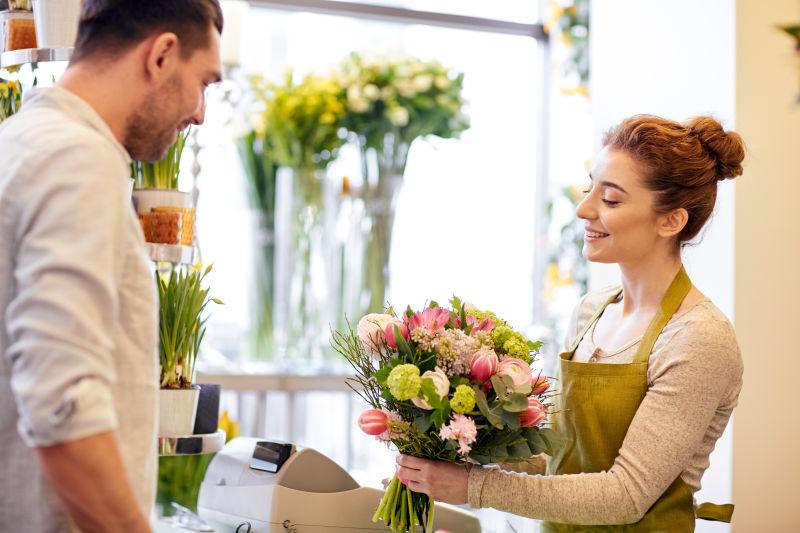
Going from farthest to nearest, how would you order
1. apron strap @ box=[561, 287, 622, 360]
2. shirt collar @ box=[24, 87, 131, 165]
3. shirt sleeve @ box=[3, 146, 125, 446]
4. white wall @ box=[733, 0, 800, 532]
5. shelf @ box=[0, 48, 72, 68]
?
white wall @ box=[733, 0, 800, 532]
apron strap @ box=[561, 287, 622, 360]
shelf @ box=[0, 48, 72, 68]
shirt collar @ box=[24, 87, 131, 165]
shirt sleeve @ box=[3, 146, 125, 446]

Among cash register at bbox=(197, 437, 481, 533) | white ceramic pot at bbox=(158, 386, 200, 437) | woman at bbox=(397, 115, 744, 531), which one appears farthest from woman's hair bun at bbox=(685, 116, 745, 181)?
white ceramic pot at bbox=(158, 386, 200, 437)

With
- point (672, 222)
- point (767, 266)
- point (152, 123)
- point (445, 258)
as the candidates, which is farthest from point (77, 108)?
point (445, 258)

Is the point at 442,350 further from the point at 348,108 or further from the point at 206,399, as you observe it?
the point at 348,108

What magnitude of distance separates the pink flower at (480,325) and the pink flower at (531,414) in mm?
154

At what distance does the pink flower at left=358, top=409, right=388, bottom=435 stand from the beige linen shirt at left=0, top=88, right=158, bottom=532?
1.63ft

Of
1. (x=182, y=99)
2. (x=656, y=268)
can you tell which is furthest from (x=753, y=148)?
(x=182, y=99)

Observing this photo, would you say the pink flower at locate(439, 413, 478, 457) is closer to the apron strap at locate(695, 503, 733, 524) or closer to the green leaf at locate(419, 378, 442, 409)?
the green leaf at locate(419, 378, 442, 409)

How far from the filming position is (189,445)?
1937mm

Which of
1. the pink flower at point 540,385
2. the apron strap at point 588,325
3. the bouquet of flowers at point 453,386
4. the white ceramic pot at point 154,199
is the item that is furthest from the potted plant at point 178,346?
the apron strap at point 588,325

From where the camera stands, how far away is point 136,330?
1.17 meters

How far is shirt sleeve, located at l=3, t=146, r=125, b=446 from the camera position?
1.01 metres

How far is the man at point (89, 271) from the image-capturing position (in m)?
1.02

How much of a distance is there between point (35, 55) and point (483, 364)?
110 cm

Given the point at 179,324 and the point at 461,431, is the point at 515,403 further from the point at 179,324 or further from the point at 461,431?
the point at 179,324
